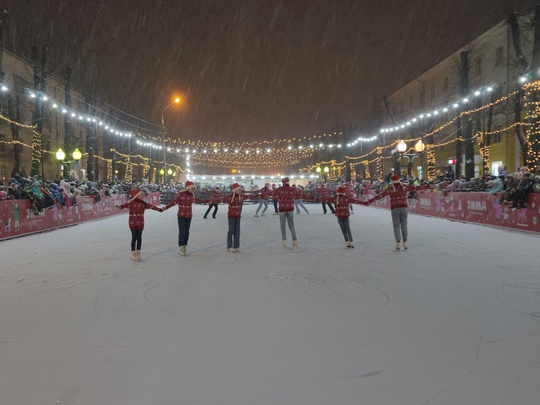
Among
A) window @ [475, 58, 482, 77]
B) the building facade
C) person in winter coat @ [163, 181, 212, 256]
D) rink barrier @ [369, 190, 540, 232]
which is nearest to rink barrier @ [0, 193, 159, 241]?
person in winter coat @ [163, 181, 212, 256]

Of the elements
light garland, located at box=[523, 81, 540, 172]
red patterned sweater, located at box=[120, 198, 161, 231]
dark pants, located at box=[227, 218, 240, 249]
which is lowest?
dark pants, located at box=[227, 218, 240, 249]

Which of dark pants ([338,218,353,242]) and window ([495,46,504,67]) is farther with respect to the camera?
window ([495,46,504,67])

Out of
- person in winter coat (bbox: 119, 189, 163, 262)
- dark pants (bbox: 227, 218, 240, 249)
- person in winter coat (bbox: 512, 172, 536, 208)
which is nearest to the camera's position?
person in winter coat (bbox: 119, 189, 163, 262)

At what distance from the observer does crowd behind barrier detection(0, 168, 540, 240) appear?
14383 millimetres

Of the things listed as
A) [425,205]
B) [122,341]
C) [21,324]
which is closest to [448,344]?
[122,341]

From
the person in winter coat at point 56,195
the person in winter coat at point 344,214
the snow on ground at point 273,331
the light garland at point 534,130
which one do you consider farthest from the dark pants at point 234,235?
the light garland at point 534,130

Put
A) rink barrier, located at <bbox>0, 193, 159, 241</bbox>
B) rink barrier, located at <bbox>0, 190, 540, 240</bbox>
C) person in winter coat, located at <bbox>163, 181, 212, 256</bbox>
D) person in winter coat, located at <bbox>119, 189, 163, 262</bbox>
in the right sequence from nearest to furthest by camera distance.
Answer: person in winter coat, located at <bbox>119, 189, 163, 262</bbox>, person in winter coat, located at <bbox>163, 181, 212, 256</bbox>, rink barrier, located at <bbox>0, 190, 540, 240</bbox>, rink barrier, located at <bbox>0, 193, 159, 241</bbox>

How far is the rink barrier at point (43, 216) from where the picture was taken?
14492 mm

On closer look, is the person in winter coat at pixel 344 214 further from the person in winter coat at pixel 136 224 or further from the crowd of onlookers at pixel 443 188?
the crowd of onlookers at pixel 443 188

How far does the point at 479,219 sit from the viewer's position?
1725cm

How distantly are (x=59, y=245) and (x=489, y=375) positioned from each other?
450 inches

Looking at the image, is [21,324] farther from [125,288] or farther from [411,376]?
[411,376]

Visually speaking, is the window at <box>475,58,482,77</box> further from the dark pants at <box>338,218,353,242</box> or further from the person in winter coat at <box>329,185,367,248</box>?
the dark pants at <box>338,218,353,242</box>

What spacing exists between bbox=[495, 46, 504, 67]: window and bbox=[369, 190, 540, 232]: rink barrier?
1492 cm
